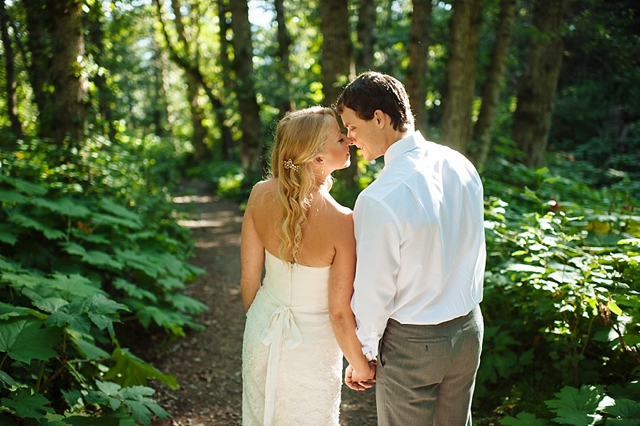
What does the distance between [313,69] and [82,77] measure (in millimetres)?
8068

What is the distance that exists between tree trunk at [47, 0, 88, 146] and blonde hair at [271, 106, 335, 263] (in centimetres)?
476

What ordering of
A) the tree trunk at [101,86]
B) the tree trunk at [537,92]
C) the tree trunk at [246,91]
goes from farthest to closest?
the tree trunk at [246,91] → the tree trunk at [537,92] → the tree trunk at [101,86]

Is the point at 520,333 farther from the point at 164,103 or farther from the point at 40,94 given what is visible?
the point at 164,103

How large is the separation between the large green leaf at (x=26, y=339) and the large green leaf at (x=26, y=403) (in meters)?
0.17

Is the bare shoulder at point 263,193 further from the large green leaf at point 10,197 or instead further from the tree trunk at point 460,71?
the tree trunk at point 460,71

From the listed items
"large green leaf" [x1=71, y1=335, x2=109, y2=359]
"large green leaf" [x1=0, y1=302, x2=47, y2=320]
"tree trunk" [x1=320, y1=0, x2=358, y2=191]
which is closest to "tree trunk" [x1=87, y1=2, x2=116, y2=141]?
"tree trunk" [x1=320, y1=0, x2=358, y2=191]

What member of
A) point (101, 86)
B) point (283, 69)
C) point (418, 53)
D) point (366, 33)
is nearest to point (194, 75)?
point (283, 69)

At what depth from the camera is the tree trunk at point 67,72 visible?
5988mm

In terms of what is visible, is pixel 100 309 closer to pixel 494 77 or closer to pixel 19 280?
pixel 19 280

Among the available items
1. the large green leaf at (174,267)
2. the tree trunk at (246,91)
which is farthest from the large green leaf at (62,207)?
the tree trunk at (246,91)

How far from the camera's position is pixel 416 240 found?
199 cm

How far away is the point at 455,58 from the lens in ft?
26.7

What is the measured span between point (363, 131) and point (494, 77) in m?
8.21

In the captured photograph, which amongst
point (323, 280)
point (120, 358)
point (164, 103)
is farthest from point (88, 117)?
point (164, 103)
